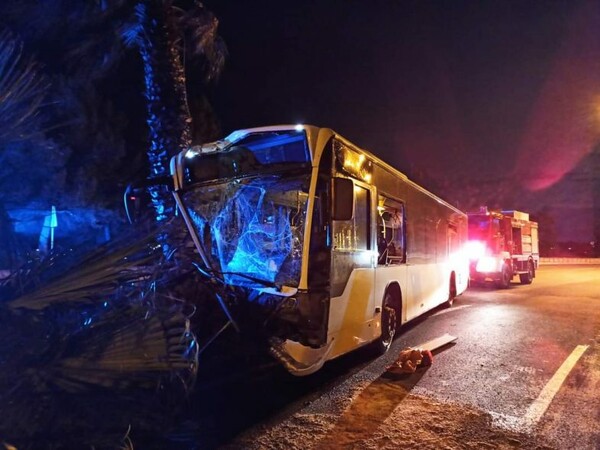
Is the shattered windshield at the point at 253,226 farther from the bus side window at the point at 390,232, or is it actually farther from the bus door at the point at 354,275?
the bus side window at the point at 390,232

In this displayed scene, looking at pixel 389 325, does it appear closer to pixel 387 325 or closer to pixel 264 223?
pixel 387 325

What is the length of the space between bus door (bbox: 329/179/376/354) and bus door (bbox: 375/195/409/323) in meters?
0.48

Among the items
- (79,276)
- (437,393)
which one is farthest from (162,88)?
(437,393)

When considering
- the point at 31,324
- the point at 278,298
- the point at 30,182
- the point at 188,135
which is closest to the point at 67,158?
the point at 30,182

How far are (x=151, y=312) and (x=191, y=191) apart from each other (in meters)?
2.81

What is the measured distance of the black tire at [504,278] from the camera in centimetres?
1967

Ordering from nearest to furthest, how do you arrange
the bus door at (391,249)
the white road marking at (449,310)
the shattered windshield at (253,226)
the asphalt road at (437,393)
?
1. the asphalt road at (437,393)
2. the shattered windshield at (253,226)
3. the bus door at (391,249)
4. the white road marking at (449,310)

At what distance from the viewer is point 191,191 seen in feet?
21.6

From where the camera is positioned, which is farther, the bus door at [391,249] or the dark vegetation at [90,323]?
the bus door at [391,249]

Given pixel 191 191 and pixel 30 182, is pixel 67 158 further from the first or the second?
pixel 191 191

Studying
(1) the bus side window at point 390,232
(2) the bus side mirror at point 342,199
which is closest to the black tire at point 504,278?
(1) the bus side window at point 390,232

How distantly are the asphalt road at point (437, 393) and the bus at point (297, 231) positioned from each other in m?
0.50

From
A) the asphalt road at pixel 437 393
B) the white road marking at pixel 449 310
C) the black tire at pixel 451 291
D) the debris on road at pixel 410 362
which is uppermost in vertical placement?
the black tire at pixel 451 291

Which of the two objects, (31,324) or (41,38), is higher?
(41,38)
